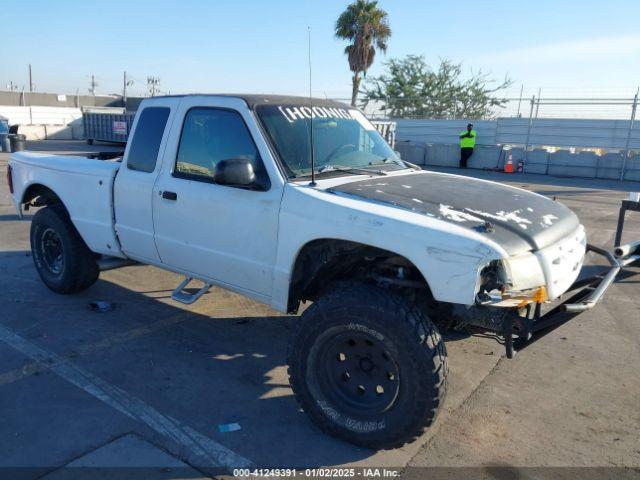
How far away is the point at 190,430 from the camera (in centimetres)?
329

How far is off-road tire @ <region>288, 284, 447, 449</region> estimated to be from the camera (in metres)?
2.92

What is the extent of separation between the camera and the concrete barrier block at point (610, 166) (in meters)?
18.8

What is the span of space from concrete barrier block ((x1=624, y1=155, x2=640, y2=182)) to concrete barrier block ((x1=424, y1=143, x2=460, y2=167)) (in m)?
6.28

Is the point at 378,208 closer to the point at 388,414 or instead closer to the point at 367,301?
the point at 367,301

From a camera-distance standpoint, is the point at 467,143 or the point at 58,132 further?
the point at 58,132

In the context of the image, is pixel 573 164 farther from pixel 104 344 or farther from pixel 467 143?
pixel 104 344

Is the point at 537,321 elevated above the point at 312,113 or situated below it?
below

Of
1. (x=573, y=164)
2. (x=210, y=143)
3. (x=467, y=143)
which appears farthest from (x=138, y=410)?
(x=467, y=143)

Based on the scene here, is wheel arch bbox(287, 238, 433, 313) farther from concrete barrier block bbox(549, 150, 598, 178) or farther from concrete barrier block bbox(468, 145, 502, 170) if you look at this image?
concrete barrier block bbox(468, 145, 502, 170)

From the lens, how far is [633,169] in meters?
18.7

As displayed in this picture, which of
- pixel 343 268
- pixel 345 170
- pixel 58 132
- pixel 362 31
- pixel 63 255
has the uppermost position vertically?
pixel 362 31

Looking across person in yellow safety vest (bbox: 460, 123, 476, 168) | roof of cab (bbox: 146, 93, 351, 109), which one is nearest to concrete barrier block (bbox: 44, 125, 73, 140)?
person in yellow safety vest (bbox: 460, 123, 476, 168)

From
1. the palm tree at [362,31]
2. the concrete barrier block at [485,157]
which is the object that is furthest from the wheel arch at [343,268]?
the palm tree at [362,31]

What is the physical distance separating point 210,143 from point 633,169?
740 inches
